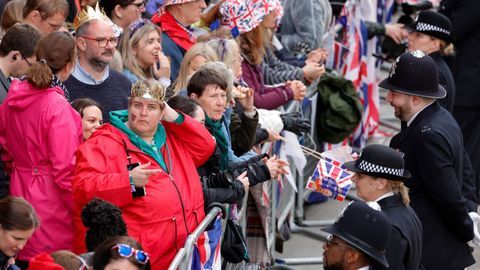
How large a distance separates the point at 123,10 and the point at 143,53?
721 mm

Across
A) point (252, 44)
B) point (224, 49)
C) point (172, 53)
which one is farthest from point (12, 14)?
point (252, 44)

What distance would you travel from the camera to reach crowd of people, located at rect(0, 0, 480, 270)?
5.89 metres

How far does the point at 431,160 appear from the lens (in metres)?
7.26

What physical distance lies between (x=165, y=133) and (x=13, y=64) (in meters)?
1.05

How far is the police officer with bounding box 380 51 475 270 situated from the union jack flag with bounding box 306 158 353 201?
48 cm

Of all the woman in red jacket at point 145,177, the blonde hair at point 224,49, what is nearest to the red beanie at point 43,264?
the woman in red jacket at point 145,177

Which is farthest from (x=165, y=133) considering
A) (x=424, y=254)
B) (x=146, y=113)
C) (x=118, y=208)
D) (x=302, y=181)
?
(x=302, y=181)

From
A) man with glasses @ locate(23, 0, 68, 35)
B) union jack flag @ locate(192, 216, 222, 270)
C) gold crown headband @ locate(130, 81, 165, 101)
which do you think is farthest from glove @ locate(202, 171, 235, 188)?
man with glasses @ locate(23, 0, 68, 35)

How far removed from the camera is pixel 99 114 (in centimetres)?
687

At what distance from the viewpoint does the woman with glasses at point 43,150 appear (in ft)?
21.0

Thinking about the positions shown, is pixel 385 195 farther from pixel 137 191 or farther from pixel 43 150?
pixel 43 150

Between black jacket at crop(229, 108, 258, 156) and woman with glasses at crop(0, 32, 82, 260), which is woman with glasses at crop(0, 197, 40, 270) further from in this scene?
black jacket at crop(229, 108, 258, 156)

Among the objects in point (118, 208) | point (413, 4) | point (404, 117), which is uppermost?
point (118, 208)

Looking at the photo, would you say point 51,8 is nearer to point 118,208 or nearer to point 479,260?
point 118,208
